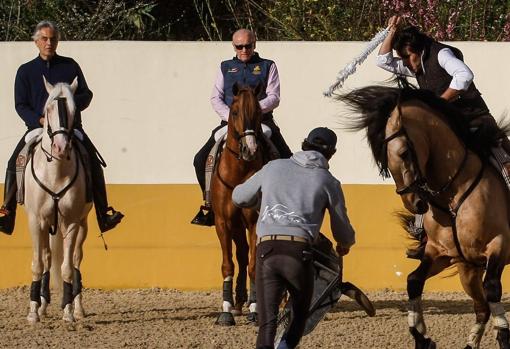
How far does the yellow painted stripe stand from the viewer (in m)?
13.4

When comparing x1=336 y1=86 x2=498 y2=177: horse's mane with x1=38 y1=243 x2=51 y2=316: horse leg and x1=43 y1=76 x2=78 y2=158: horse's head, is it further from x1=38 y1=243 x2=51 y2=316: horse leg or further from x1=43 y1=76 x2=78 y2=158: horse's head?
x1=38 y1=243 x2=51 y2=316: horse leg

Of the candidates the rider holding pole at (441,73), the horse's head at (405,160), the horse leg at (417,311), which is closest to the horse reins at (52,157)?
the rider holding pole at (441,73)

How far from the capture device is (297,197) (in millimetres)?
8078

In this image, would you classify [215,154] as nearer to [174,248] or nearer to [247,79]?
[247,79]

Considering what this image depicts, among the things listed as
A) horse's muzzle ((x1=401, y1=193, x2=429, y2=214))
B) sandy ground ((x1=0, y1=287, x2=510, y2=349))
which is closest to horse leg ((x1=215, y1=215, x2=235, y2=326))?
sandy ground ((x1=0, y1=287, x2=510, y2=349))

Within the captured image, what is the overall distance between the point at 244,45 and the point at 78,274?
96.5 inches

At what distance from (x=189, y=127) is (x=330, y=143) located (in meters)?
5.14

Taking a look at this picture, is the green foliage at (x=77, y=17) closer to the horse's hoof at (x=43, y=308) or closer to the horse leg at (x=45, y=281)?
the horse leg at (x=45, y=281)

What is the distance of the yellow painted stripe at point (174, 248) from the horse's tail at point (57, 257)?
4.42 ft

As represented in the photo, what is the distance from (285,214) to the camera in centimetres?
805

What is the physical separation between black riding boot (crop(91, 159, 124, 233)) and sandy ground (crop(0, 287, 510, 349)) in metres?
0.80

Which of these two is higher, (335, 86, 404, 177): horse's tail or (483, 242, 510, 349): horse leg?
(335, 86, 404, 177): horse's tail

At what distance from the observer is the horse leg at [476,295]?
1014 cm

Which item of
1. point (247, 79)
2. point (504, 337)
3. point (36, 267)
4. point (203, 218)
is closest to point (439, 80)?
point (504, 337)
